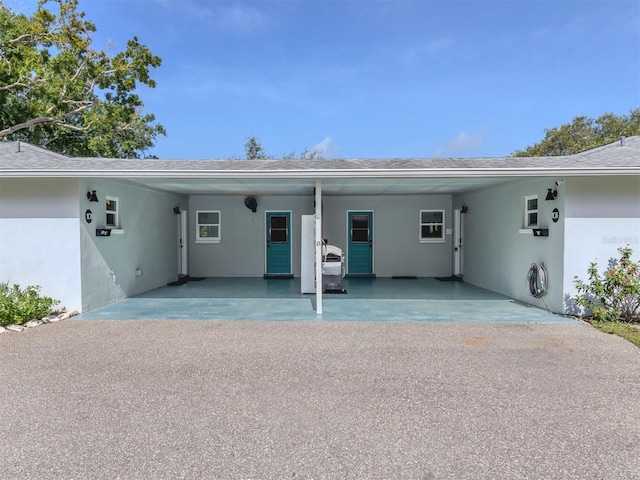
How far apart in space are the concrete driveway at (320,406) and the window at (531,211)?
2.68 metres

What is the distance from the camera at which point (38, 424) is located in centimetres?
305

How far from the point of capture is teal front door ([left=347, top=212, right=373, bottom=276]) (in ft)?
38.7

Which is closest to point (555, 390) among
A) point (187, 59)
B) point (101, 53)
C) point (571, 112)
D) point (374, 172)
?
point (374, 172)

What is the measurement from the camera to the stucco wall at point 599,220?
255 inches

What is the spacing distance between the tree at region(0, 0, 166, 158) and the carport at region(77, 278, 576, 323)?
10575 mm

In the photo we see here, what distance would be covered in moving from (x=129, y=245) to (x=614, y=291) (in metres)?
8.76

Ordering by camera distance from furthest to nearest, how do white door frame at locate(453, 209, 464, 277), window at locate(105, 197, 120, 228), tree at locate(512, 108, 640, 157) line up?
tree at locate(512, 108, 640, 157)
white door frame at locate(453, 209, 464, 277)
window at locate(105, 197, 120, 228)

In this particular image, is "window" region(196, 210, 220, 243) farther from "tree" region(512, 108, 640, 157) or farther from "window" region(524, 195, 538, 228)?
"tree" region(512, 108, 640, 157)

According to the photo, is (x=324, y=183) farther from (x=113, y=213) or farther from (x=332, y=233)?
(x=113, y=213)

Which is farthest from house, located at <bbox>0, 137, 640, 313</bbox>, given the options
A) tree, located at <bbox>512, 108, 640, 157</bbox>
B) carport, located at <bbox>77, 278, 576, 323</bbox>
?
tree, located at <bbox>512, 108, 640, 157</bbox>

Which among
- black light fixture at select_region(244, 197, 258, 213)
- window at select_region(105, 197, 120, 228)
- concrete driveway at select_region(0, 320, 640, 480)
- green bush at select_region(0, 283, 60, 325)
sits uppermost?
black light fixture at select_region(244, 197, 258, 213)

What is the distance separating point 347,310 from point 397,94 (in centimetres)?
1896

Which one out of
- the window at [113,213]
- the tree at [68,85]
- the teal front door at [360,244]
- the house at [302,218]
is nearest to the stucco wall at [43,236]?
the house at [302,218]

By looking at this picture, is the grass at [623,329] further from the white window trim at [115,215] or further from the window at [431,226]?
the white window trim at [115,215]
